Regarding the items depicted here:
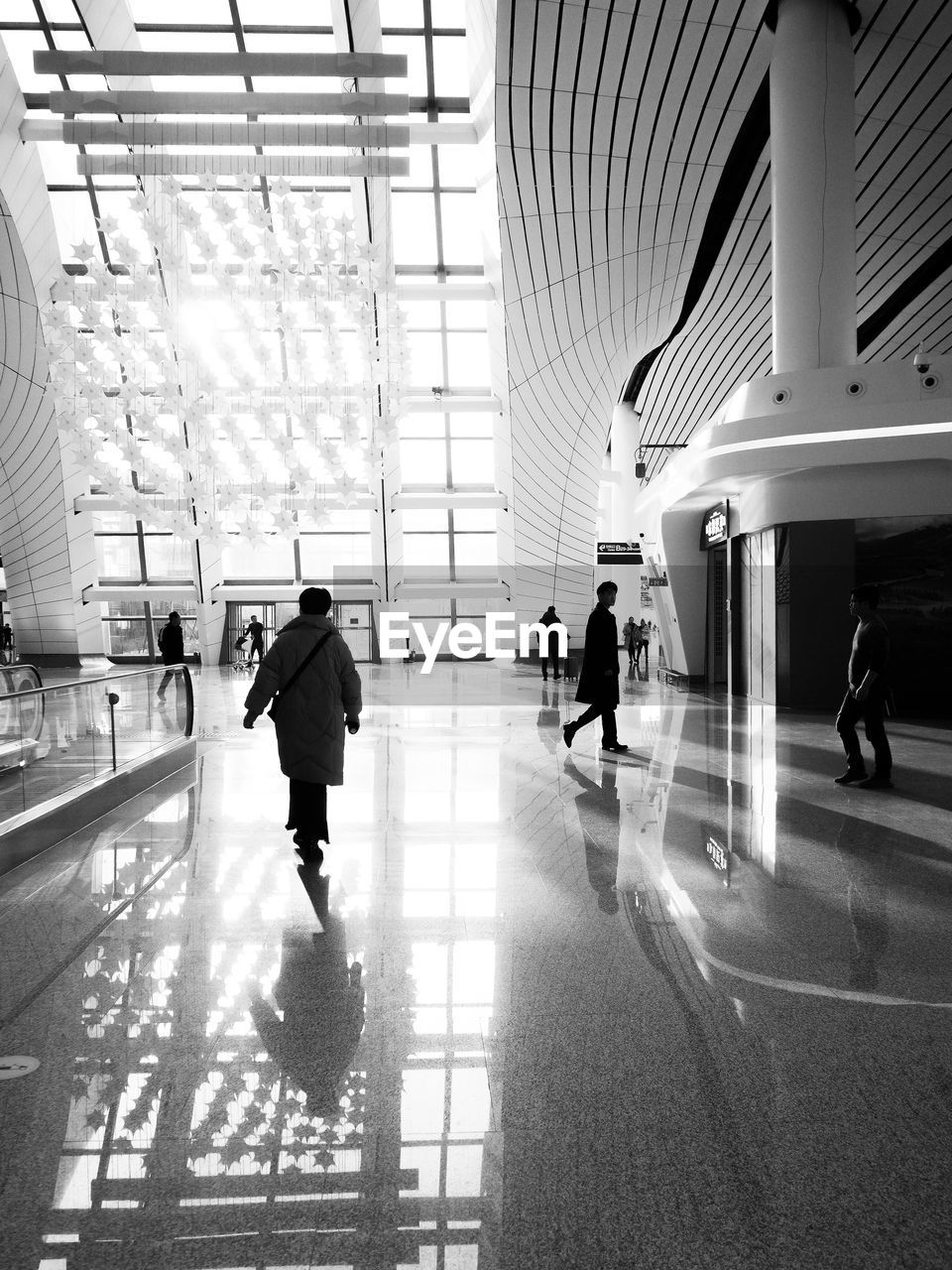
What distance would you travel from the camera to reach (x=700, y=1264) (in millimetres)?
1856

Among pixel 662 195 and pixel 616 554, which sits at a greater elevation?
pixel 662 195

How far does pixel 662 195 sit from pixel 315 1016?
1616cm

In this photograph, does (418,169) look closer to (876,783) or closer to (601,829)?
(876,783)

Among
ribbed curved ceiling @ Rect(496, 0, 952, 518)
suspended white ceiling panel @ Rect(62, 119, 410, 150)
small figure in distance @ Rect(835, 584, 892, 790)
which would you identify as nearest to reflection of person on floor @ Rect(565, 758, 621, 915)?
small figure in distance @ Rect(835, 584, 892, 790)

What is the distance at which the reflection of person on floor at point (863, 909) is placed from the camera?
3469 mm

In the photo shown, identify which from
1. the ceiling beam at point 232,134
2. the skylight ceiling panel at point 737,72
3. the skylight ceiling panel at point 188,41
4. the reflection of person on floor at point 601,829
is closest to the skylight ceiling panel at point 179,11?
the skylight ceiling panel at point 188,41

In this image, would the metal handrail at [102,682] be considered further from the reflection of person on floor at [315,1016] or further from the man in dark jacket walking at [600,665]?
the man in dark jacket walking at [600,665]

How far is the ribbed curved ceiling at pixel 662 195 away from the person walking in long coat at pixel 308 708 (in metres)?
10.8

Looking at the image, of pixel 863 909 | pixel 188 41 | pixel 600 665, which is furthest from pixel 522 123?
pixel 863 909

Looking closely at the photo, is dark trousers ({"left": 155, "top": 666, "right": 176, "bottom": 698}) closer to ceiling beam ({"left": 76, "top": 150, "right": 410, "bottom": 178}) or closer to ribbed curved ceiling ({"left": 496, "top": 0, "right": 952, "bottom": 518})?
ribbed curved ceiling ({"left": 496, "top": 0, "right": 952, "bottom": 518})

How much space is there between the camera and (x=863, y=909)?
166 inches

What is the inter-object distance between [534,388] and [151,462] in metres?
9.70

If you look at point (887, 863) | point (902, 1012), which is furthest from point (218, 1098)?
point (887, 863)

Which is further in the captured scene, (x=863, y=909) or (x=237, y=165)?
(x=237, y=165)
